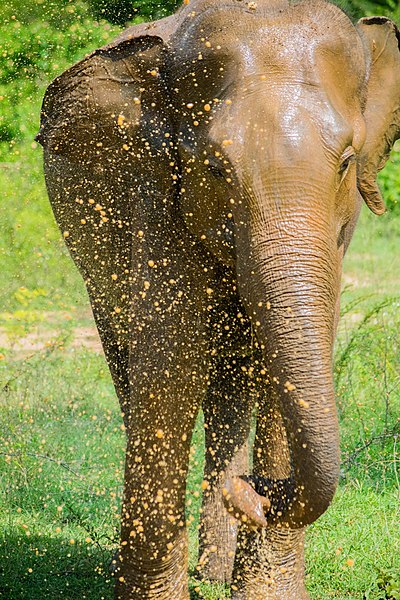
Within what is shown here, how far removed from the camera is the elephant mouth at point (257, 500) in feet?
12.5

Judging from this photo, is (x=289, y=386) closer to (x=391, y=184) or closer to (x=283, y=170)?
(x=283, y=170)

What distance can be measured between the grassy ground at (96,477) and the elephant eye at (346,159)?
1753mm

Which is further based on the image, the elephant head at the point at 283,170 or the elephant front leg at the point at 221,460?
the elephant front leg at the point at 221,460

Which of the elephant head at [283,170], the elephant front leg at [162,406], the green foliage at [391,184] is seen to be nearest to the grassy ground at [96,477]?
the elephant front leg at [162,406]

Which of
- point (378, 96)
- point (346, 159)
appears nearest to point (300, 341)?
point (346, 159)

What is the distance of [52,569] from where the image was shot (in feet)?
17.5

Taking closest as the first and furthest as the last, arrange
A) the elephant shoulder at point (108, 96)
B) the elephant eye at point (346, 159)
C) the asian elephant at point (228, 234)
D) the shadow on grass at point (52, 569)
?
the asian elephant at point (228, 234) → the elephant eye at point (346, 159) → the elephant shoulder at point (108, 96) → the shadow on grass at point (52, 569)

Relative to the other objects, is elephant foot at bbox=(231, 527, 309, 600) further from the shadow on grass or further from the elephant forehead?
the elephant forehead

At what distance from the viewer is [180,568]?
4.91 m

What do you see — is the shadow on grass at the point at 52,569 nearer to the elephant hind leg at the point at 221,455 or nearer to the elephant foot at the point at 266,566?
the elephant hind leg at the point at 221,455

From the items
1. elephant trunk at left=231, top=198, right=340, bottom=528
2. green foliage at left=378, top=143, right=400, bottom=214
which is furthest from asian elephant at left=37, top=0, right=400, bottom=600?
green foliage at left=378, top=143, right=400, bottom=214

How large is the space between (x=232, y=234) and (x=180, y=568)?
1.48m

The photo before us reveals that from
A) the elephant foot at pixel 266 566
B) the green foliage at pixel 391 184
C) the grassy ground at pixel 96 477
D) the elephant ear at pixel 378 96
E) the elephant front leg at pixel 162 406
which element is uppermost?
the elephant ear at pixel 378 96

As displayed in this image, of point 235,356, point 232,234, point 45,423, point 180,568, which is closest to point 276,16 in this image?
point 232,234
